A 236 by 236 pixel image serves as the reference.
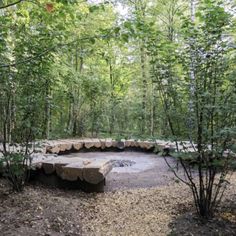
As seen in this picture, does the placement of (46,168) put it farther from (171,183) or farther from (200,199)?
(200,199)

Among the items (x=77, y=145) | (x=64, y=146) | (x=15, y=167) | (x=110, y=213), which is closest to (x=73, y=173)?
(x=15, y=167)

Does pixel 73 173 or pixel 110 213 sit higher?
pixel 73 173

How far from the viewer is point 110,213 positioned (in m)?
3.30

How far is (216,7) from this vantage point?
2.47m

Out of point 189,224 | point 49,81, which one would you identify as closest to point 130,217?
point 189,224

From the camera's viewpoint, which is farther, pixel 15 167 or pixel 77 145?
pixel 77 145

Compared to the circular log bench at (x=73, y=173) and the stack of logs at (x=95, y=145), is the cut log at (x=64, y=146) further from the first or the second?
the circular log bench at (x=73, y=173)

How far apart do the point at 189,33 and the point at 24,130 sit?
7.54ft

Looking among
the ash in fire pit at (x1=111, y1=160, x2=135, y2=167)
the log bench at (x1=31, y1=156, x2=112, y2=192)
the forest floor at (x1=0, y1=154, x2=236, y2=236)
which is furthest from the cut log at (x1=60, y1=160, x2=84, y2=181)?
the ash in fire pit at (x1=111, y1=160, x2=135, y2=167)

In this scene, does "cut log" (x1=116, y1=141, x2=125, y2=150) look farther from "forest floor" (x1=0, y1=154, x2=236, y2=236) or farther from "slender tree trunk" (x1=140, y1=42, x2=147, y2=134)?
"forest floor" (x1=0, y1=154, x2=236, y2=236)

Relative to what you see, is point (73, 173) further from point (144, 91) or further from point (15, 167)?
point (144, 91)

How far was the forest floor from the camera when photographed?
2682mm

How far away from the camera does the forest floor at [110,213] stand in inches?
106

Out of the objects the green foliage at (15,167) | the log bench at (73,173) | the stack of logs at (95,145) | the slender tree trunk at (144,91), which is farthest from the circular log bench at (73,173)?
the slender tree trunk at (144,91)
